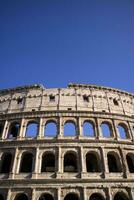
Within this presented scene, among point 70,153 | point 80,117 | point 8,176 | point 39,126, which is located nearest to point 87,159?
point 70,153

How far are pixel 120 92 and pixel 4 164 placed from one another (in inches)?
557

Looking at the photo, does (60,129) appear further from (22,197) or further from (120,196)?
(120,196)

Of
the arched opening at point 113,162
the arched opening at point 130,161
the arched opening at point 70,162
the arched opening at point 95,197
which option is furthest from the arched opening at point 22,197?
the arched opening at point 130,161

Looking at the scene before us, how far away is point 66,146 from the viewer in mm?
18594

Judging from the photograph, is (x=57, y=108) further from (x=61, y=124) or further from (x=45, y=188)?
(x=45, y=188)

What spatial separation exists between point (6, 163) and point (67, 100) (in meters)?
8.20

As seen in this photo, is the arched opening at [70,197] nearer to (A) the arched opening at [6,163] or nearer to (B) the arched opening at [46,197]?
(B) the arched opening at [46,197]

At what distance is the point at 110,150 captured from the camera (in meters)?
18.9

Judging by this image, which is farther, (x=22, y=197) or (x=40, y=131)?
(x=40, y=131)

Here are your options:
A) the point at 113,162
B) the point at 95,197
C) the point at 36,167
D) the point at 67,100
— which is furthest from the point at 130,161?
the point at 36,167

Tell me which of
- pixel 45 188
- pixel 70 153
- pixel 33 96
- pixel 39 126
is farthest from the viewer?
pixel 33 96

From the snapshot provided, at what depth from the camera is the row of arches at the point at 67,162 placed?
18788mm

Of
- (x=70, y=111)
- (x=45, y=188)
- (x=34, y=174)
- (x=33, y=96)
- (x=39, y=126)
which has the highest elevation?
(x=33, y=96)

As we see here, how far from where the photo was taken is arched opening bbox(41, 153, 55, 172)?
1891cm
